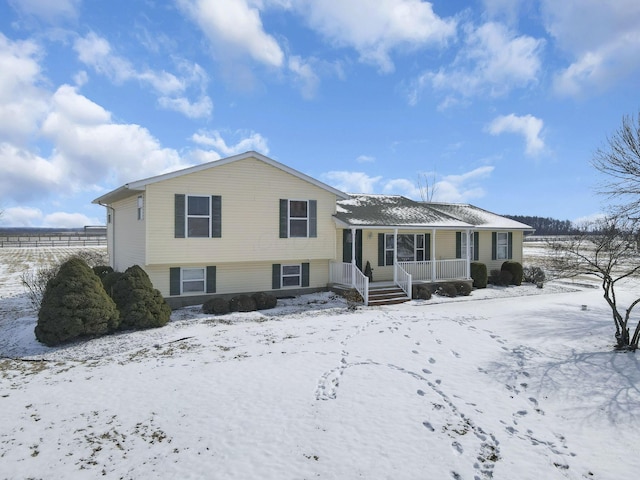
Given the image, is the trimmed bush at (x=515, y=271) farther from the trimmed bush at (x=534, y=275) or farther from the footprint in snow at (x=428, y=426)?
the footprint in snow at (x=428, y=426)

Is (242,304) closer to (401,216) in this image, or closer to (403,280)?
(403,280)

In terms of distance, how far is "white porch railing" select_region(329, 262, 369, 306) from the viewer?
1571 cm

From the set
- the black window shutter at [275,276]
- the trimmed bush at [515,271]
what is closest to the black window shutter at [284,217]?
the black window shutter at [275,276]

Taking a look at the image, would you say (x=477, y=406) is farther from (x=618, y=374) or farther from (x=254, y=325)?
(x=254, y=325)

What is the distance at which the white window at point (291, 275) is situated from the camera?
17031 mm

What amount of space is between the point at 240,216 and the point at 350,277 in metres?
5.11

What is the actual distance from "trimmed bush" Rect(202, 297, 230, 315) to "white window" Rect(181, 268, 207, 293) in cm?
131

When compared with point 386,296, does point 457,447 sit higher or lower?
lower

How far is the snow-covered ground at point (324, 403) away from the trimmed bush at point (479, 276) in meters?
8.28

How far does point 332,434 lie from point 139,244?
1127 centimetres

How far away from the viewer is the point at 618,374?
28.8ft

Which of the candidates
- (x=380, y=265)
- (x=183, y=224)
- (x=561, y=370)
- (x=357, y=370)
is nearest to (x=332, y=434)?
(x=357, y=370)

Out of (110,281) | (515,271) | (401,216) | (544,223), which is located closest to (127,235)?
(110,281)

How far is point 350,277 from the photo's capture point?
17.0m
